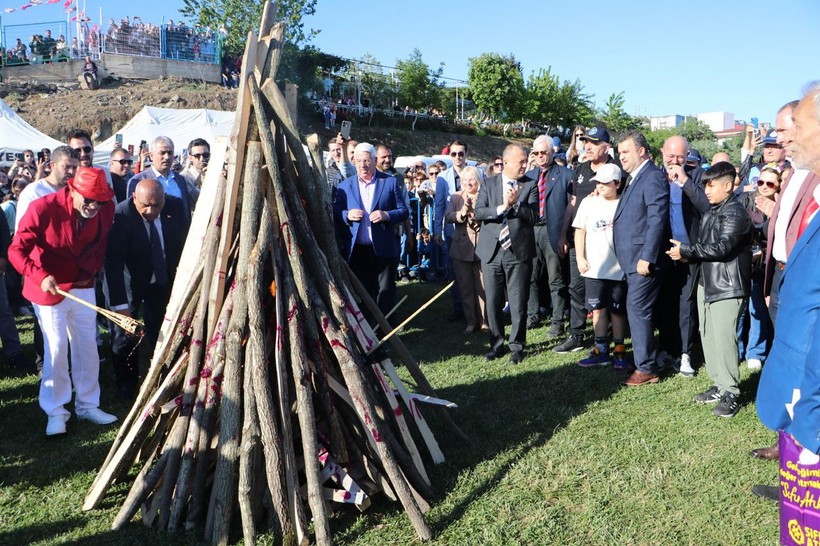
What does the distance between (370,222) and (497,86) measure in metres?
46.0

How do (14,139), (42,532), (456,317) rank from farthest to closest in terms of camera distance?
(14,139)
(456,317)
(42,532)

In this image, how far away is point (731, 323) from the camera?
5512 mm

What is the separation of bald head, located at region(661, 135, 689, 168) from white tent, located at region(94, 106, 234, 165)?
15.7 meters

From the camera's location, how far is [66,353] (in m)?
5.41

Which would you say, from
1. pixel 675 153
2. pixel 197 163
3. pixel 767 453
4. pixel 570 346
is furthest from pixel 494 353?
pixel 197 163

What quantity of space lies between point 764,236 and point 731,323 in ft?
5.17

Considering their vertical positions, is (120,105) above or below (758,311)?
above

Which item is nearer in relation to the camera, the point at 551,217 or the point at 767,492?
the point at 767,492

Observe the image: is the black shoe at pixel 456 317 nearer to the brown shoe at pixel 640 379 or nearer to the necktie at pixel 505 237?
the necktie at pixel 505 237

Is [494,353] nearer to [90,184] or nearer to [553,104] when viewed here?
[90,184]

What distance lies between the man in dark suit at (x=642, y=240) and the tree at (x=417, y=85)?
41.8 metres

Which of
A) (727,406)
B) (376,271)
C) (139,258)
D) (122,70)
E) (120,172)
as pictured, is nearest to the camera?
(727,406)

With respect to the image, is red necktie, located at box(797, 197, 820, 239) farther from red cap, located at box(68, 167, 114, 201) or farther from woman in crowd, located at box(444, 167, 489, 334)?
red cap, located at box(68, 167, 114, 201)

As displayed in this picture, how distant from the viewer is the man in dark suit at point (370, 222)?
7.47 metres
